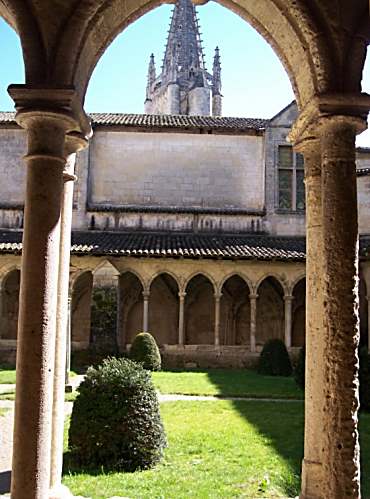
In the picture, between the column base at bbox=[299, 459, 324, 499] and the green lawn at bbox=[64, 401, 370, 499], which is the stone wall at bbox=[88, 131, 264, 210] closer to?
the green lawn at bbox=[64, 401, 370, 499]

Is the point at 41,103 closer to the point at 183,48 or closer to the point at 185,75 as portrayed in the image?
the point at 185,75

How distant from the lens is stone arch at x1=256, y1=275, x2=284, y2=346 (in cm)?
2095

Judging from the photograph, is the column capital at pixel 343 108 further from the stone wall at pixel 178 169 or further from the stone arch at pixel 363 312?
the stone wall at pixel 178 169

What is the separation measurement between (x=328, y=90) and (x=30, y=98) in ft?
6.61

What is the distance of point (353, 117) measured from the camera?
3859 mm

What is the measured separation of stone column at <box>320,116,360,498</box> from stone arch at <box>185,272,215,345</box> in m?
17.5

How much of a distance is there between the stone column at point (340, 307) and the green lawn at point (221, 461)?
66.9 inches

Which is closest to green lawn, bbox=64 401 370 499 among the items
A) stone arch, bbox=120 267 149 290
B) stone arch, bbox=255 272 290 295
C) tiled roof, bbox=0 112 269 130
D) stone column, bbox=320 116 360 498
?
stone column, bbox=320 116 360 498

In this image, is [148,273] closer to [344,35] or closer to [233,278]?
[233,278]

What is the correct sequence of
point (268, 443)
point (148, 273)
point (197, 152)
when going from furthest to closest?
1. point (197, 152)
2. point (148, 273)
3. point (268, 443)

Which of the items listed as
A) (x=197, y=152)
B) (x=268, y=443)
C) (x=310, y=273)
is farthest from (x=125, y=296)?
(x=310, y=273)

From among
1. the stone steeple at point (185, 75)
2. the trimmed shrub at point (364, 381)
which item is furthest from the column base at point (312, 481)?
the stone steeple at point (185, 75)

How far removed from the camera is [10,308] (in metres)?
20.9

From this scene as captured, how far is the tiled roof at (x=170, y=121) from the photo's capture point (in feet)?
73.8
